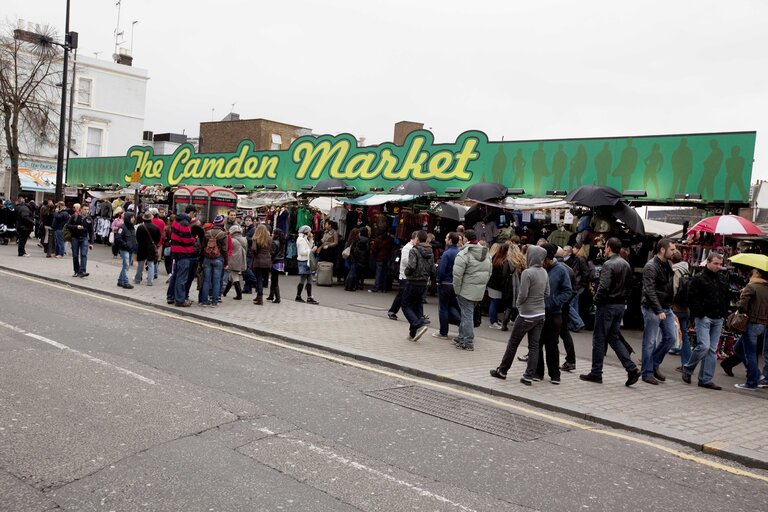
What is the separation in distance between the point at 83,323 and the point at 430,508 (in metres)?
7.99

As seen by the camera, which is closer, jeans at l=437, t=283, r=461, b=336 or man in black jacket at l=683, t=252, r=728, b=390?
man in black jacket at l=683, t=252, r=728, b=390

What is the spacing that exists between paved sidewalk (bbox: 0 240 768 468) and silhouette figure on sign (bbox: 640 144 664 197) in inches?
135

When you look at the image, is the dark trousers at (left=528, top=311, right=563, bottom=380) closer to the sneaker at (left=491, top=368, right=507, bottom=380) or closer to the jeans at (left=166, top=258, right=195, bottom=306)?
the sneaker at (left=491, top=368, right=507, bottom=380)

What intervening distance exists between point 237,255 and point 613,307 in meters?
8.24

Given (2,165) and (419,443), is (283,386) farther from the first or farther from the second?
(2,165)

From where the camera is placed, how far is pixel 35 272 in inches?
688

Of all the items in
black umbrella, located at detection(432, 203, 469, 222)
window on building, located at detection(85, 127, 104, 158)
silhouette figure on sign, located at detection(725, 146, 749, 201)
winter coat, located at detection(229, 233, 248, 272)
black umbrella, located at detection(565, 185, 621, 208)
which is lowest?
winter coat, located at detection(229, 233, 248, 272)

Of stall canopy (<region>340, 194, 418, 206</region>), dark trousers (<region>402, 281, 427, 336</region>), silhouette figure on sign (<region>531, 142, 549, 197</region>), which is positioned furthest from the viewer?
→ stall canopy (<region>340, 194, 418, 206</region>)

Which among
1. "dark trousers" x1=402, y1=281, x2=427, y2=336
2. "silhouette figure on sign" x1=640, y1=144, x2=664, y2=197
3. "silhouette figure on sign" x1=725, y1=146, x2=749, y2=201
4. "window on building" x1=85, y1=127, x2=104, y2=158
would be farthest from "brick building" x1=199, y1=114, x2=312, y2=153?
"dark trousers" x1=402, y1=281, x2=427, y2=336

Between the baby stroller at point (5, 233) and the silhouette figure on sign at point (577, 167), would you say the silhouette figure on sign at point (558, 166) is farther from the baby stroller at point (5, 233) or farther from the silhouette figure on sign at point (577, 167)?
the baby stroller at point (5, 233)

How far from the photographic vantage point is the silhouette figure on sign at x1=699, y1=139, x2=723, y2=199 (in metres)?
14.3

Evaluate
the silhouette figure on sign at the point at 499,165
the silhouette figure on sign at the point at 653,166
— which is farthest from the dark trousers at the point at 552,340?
the silhouette figure on sign at the point at 499,165

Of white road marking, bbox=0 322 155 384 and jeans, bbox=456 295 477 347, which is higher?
jeans, bbox=456 295 477 347

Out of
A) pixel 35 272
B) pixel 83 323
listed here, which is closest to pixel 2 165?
pixel 35 272
